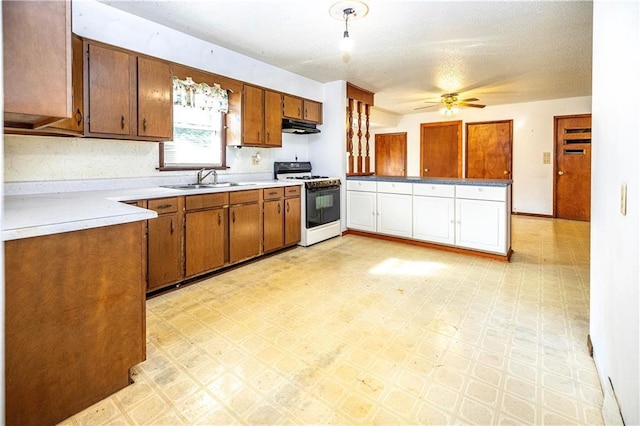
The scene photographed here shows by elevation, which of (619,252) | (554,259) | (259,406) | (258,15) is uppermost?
(258,15)

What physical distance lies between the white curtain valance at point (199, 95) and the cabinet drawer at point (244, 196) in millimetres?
1017

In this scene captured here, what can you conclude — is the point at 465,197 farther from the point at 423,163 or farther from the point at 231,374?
the point at 423,163

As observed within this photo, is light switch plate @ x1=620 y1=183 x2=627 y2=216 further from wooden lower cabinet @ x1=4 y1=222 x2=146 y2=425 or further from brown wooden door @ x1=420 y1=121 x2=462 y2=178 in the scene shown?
brown wooden door @ x1=420 y1=121 x2=462 y2=178

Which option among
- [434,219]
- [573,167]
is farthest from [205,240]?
[573,167]

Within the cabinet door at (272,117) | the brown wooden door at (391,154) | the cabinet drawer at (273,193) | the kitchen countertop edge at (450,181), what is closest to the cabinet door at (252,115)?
the cabinet door at (272,117)

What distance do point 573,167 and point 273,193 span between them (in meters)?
6.05

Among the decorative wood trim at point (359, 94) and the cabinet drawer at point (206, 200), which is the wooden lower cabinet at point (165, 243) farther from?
the decorative wood trim at point (359, 94)

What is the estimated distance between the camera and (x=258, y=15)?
9.95 ft

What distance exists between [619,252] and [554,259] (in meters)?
2.99

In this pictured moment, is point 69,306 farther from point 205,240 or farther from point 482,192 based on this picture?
point 482,192

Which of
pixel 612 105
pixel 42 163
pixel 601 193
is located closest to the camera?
pixel 612 105

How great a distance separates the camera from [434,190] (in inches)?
173

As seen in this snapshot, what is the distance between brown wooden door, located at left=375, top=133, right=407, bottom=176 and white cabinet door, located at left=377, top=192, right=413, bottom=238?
4.04 metres

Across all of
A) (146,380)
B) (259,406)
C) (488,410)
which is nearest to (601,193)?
(488,410)
